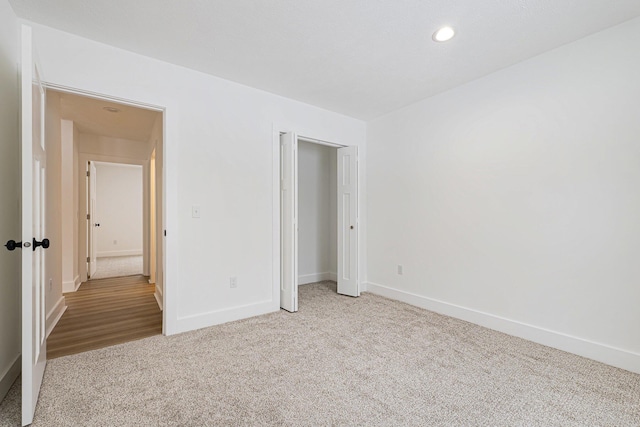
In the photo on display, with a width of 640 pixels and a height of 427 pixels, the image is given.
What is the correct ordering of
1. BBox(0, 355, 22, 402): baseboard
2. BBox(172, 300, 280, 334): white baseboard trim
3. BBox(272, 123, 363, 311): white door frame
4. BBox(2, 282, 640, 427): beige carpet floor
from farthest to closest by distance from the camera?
BBox(272, 123, 363, 311): white door frame → BBox(172, 300, 280, 334): white baseboard trim → BBox(0, 355, 22, 402): baseboard → BBox(2, 282, 640, 427): beige carpet floor

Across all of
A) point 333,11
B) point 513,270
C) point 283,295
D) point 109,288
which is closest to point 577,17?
point 333,11

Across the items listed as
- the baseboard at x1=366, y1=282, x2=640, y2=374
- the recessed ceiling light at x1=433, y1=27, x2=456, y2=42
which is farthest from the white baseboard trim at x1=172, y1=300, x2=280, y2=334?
the recessed ceiling light at x1=433, y1=27, x2=456, y2=42

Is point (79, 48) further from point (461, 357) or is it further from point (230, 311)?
point (461, 357)

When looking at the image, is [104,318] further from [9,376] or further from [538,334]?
[538,334]

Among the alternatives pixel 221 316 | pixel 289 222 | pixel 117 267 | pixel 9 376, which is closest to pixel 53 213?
pixel 9 376

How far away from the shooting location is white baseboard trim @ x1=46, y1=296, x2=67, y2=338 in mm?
2896

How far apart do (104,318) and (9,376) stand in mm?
1376

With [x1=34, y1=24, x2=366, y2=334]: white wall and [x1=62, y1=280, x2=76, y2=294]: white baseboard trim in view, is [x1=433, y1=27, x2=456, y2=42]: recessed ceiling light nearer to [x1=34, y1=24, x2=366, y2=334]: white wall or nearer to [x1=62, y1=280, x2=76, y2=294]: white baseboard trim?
[x1=34, y1=24, x2=366, y2=334]: white wall

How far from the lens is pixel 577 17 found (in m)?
2.07

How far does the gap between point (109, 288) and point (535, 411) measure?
205 inches

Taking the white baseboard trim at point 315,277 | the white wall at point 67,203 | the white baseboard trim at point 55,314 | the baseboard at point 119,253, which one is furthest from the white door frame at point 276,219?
the baseboard at point 119,253

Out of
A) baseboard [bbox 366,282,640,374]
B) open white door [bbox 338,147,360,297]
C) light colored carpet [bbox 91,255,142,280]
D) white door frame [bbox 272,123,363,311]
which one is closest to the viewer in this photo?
baseboard [bbox 366,282,640,374]

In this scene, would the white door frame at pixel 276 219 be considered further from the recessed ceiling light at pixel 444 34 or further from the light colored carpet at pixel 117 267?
the light colored carpet at pixel 117 267

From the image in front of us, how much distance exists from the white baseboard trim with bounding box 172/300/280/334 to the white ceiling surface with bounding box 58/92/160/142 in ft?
7.88
